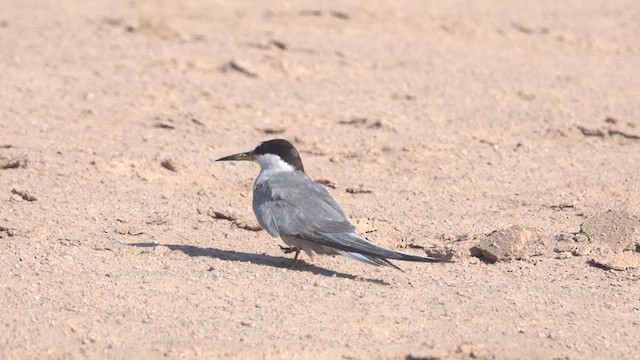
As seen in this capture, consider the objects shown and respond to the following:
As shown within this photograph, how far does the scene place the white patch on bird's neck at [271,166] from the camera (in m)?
6.96

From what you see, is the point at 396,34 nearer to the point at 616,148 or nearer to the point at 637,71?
the point at 637,71

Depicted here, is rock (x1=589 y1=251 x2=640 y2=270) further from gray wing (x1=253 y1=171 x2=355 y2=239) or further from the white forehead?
the white forehead

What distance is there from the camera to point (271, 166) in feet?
23.1

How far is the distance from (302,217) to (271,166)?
0.63m

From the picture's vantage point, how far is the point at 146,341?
5461 mm

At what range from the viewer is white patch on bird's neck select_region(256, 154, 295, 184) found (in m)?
6.96

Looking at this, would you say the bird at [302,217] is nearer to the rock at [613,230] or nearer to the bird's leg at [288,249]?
the bird's leg at [288,249]

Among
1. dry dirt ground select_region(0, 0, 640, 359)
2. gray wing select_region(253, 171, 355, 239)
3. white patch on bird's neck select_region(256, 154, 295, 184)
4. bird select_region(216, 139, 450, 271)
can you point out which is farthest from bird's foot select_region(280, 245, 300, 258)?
white patch on bird's neck select_region(256, 154, 295, 184)

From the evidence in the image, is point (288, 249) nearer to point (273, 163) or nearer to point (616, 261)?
point (273, 163)

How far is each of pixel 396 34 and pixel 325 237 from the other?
18.8ft

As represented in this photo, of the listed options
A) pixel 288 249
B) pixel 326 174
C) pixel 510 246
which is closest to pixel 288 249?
pixel 288 249

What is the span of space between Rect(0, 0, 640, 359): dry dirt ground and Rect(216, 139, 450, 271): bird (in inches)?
6.0

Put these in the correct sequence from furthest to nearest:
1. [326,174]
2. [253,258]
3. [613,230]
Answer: [326,174], [613,230], [253,258]

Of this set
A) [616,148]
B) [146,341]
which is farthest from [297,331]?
[616,148]
